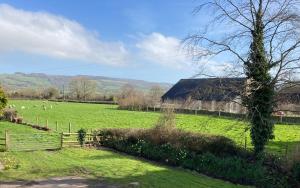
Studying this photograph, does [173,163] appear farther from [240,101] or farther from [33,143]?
[33,143]

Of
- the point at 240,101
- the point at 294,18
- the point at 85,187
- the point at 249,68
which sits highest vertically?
the point at 294,18

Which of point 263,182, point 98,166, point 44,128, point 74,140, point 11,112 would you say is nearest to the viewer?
point 263,182

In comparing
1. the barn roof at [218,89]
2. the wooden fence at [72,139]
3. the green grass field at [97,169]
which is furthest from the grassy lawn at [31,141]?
the barn roof at [218,89]

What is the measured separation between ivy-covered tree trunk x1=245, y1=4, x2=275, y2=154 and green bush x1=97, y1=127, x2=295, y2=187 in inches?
50.6

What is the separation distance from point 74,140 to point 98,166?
8.06 meters

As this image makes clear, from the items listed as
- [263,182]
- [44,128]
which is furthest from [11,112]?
[263,182]

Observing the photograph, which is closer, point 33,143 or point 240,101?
point 240,101

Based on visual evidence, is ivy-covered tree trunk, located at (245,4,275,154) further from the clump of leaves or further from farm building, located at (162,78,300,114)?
the clump of leaves

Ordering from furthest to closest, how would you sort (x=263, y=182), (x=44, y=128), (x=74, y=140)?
1. (x=44, y=128)
2. (x=74, y=140)
3. (x=263, y=182)

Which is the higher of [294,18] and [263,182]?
[294,18]

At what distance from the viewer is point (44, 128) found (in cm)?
3816

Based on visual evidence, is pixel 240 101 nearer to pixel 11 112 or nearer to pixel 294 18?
pixel 294 18

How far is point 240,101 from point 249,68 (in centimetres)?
177

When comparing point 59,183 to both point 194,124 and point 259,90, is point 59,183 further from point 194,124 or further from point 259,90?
point 194,124
